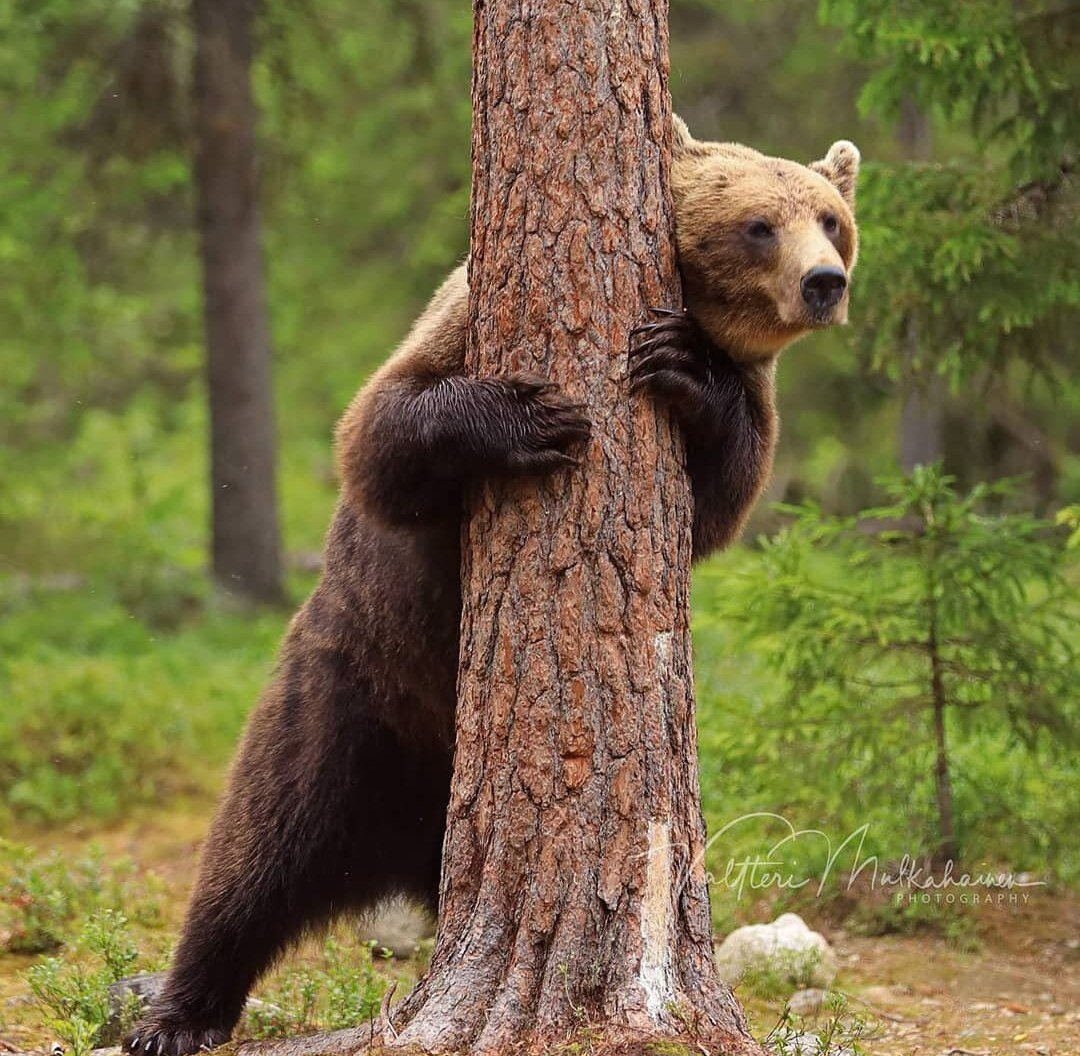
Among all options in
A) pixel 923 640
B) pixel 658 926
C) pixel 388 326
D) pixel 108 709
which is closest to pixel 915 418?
pixel 388 326

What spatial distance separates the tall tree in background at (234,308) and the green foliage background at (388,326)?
43 cm

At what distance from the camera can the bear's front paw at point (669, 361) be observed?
410 cm

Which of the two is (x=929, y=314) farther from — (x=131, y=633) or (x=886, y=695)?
(x=131, y=633)

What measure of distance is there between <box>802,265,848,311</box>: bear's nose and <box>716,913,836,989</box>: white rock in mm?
2857

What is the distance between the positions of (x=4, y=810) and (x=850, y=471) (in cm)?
1042

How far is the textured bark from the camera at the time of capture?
3.88 meters

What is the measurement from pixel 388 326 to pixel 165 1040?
13.8 m

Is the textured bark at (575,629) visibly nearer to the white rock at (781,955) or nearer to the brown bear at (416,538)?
the brown bear at (416,538)

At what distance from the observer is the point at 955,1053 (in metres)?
5.12

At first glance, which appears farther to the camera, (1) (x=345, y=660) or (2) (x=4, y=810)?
(2) (x=4, y=810)

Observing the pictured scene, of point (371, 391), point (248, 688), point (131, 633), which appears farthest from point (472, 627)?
point (131, 633)

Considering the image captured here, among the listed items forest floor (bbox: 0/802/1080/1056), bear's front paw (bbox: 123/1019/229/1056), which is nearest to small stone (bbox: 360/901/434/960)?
forest floor (bbox: 0/802/1080/1056)

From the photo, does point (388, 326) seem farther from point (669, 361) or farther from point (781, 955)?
point (669, 361)

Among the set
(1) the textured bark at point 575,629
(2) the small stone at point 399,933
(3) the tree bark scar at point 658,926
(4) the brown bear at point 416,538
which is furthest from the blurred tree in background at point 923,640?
(3) the tree bark scar at point 658,926
